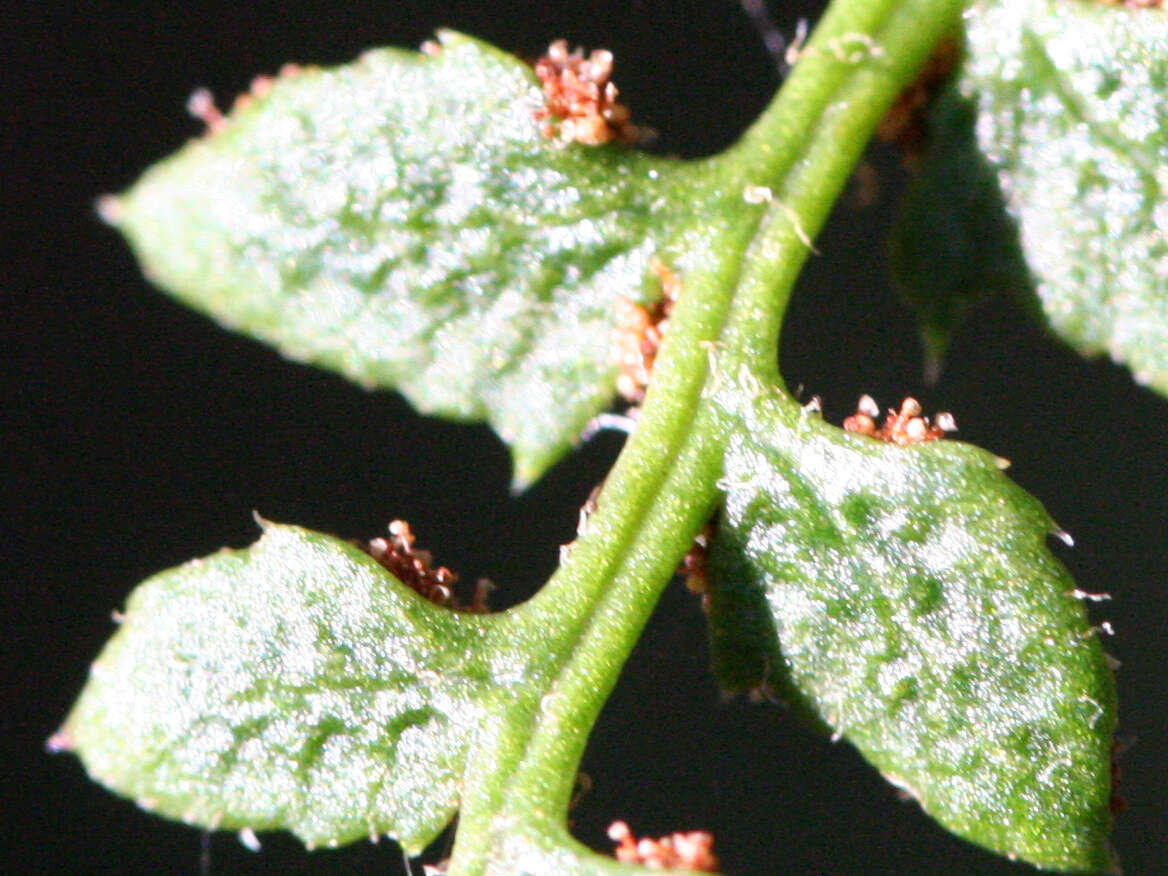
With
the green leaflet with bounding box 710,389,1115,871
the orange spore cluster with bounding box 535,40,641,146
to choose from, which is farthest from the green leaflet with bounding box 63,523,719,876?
the orange spore cluster with bounding box 535,40,641,146

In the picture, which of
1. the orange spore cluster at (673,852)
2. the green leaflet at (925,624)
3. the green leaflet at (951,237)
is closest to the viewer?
the orange spore cluster at (673,852)

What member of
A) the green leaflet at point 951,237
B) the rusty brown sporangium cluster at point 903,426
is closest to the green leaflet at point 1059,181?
the green leaflet at point 951,237

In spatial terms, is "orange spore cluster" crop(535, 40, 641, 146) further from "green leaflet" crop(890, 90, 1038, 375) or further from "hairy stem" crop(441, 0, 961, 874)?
"green leaflet" crop(890, 90, 1038, 375)

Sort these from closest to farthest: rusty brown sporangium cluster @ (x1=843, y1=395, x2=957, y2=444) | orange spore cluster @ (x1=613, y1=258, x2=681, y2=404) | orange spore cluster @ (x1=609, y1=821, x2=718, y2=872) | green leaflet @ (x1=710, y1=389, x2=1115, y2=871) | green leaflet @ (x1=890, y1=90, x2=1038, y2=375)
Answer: orange spore cluster @ (x1=609, y1=821, x2=718, y2=872)
green leaflet @ (x1=710, y1=389, x2=1115, y2=871)
rusty brown sporangium cluster @ (x1=843, y1=395, x2=957, y2=444)
orange spore cluster @ (x1=613, y1=258, x2=681, y2=404)
green leaflet @ (x1=890, y1=90, x2=1038, y2=375)

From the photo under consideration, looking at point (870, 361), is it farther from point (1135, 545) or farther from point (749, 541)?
point (749, 541)

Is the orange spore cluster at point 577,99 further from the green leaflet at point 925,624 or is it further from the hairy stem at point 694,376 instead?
the green leaflet at point 925,624

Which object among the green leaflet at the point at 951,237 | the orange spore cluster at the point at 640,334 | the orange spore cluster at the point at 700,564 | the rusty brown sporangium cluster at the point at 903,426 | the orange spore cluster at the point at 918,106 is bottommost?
the orange spore cluster at the point at 700,564

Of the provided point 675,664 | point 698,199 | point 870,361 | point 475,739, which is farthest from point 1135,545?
point 475,739

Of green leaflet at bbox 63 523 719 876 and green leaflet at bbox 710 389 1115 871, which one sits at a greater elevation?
green leaflet at bbox 710 389 1115 871
